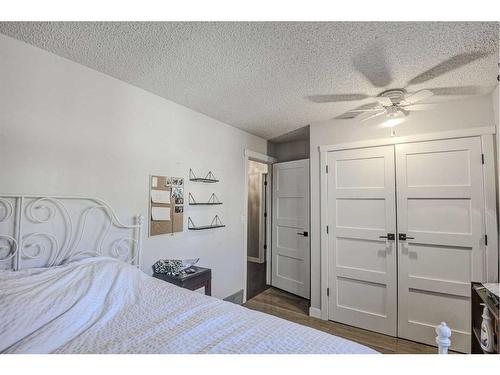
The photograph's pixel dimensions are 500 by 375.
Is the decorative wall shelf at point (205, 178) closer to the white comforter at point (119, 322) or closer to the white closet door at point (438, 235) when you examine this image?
the white comforter at point (119, 322)

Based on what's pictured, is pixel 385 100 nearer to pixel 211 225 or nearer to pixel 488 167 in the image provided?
pixel 488 167

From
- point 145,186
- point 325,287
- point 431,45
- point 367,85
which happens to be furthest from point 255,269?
point 431,45

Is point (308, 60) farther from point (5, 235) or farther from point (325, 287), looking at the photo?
point (325, 287)

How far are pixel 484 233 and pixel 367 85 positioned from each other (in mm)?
1641

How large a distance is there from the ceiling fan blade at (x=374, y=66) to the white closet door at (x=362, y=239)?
86cm

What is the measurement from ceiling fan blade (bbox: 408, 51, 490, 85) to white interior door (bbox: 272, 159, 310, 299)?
65.7 inches

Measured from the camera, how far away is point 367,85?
190 cm

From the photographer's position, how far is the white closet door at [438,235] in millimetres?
2068

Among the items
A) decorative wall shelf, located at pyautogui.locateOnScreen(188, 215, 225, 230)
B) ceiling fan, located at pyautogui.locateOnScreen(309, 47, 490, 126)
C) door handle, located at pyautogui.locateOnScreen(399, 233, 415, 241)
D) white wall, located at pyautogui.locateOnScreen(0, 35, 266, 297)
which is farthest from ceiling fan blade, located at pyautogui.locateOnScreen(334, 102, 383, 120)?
decorative wall shelf, located at pyautogui.locateOnScreen(188, 215, 225, 230)

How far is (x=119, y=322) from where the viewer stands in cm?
110

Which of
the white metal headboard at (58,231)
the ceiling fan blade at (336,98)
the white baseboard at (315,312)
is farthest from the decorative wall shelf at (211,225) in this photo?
the ceiling fan blade at (336,98)

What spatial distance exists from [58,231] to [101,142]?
69cm

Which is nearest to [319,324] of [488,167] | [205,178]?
[205,178]

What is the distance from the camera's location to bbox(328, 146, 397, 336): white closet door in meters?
2.39
